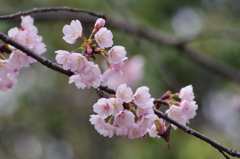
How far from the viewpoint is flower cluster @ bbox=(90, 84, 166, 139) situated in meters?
0.70

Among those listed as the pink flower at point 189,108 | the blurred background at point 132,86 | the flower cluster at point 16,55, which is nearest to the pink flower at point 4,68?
the flower cluster at point 16,55

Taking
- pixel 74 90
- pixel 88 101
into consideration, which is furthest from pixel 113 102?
pixel 74 90

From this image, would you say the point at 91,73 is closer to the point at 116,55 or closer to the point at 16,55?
the point at 116,55

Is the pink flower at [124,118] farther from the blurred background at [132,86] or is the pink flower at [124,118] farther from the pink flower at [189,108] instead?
the blurred background at [132,86]

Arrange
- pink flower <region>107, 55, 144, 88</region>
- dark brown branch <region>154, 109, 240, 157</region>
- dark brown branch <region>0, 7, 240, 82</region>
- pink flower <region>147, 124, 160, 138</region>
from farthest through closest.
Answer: pink flower <region>107, 55, 144, 88</region> < dark brown branch <region>0, 7, 240, 82</region> < pink flower <region>147, 124, 160, 138</region> < dark brown branch <region>154, 109, 240, 157</region>

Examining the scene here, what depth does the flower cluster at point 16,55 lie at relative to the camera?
0.81 metres

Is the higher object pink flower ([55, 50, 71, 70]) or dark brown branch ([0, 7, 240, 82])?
dark brown branch ([0, 7, 240, 82])

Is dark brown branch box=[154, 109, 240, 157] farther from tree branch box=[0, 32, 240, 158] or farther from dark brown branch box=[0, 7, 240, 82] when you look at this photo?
dark brown branch box=[0, 7, 240, 82]

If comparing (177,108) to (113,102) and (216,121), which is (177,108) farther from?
(216,121)

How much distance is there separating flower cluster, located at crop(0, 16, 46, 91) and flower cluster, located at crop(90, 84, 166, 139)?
26cm

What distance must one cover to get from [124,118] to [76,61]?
0.55ft

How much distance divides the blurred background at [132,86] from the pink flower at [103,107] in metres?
1.37

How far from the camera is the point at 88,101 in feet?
12.2

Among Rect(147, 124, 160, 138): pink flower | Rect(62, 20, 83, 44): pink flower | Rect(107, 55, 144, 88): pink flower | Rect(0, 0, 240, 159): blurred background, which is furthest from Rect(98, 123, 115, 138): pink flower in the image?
Rect(107, 55, 144, 88): pink flower
